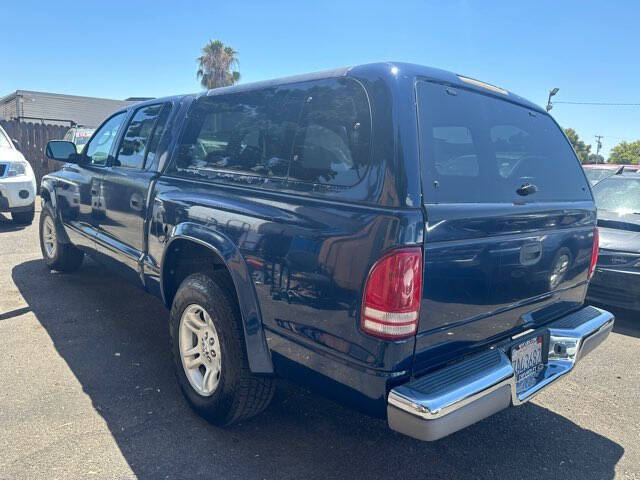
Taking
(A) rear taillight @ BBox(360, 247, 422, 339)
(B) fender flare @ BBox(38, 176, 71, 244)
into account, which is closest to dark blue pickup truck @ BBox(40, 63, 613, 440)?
(A) rear taillight @ BBox(360, 247, 422, 339)

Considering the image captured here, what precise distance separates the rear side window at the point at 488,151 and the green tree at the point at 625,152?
61925 millimetres

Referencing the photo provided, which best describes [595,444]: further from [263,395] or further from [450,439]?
[263,395]

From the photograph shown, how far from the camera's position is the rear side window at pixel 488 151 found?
212cm

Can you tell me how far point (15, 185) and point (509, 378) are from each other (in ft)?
27.5

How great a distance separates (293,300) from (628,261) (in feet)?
13.4

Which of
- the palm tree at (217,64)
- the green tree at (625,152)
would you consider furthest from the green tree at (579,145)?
the palm tree at (217,64)

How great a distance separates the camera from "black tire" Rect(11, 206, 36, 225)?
27.4 ft

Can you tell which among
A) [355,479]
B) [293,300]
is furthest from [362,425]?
[293,300]

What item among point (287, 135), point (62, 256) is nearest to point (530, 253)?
point (287, 135)

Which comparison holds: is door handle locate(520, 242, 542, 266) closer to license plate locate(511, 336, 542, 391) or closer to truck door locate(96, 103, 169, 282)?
license plate locate(511, 336, 542, 391)

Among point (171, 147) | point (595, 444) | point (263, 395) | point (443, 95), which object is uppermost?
point (443, 95)

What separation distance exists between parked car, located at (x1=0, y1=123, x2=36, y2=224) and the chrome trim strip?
320 inches

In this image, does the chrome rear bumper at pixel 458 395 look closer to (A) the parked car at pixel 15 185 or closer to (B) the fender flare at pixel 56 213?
(B) the fender flare at pixel 56 213

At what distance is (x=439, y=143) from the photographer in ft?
7.14
